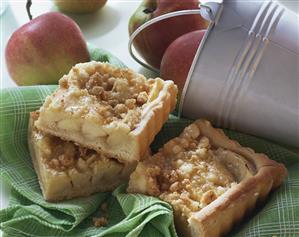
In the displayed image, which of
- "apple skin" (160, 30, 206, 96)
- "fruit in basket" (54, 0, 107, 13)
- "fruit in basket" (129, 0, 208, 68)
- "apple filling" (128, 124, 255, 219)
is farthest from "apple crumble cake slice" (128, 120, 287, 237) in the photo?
"fruit in basket" (54, 0, 107, 13)

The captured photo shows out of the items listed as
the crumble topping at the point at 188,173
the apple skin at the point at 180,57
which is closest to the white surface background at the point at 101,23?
the apple skin at the point at 180,57

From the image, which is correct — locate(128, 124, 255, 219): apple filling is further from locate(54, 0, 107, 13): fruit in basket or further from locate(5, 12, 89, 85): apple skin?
locate(54, 0, 107, 13): fruit in basket

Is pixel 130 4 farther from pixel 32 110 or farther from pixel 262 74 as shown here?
pixel 262 74

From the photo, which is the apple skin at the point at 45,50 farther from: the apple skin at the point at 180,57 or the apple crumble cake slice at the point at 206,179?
the apple crumble cake slice at the point at 206,179

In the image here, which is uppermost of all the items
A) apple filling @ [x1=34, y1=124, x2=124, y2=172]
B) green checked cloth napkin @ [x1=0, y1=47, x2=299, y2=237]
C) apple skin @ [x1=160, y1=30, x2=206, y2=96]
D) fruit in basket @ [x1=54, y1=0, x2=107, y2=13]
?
apple skin @ [x1=160, y1=30, x2=206, y2=96]

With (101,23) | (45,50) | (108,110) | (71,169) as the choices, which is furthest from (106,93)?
(101,23)

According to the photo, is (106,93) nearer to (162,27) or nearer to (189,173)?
(189,173)
